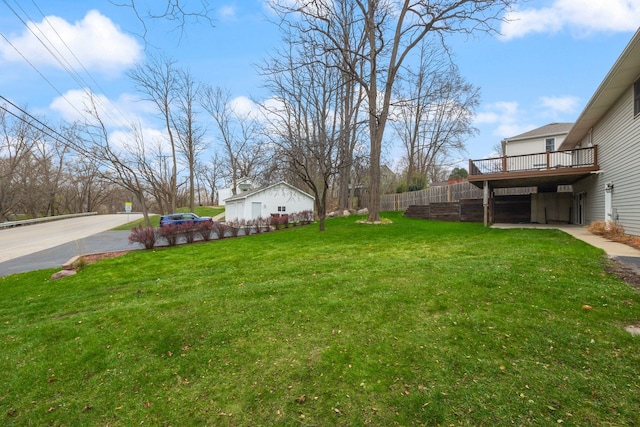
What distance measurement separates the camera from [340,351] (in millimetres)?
2799

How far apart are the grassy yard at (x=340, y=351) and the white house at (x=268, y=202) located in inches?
702

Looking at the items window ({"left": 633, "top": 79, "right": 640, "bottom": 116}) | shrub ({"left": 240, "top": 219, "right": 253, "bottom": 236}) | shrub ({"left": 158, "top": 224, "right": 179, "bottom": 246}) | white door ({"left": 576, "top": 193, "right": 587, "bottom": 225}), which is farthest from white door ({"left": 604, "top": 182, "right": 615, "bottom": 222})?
shrub ({"left": 158, "top": 224, "right": 179, "bottom": 246})

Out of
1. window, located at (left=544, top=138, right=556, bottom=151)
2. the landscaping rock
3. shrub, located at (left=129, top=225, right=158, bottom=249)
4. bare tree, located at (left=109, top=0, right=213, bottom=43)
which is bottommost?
the landscaping rock

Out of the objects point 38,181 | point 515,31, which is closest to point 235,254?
point 515,31

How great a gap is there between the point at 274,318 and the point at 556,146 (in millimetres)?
23265

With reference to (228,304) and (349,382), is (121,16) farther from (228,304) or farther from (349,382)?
(349,382)

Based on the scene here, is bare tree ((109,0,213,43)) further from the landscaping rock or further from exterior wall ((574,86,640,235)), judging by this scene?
exterior wall ((574,86,640,235))

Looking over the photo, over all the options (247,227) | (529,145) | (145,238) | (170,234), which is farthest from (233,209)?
(529,145)

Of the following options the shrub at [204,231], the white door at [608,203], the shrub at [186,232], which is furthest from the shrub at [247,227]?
the white door at [608,203]

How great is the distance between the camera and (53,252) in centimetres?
1145

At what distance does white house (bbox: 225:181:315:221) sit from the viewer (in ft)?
75.8

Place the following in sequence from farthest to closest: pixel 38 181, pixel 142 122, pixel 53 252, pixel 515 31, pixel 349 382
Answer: pixel 38 181
pixel 142 122
pixel 53 252
pixel 515 31
pixel 349 382

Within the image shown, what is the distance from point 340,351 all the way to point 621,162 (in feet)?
39.5

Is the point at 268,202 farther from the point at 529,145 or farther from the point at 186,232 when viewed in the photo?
the point at 529,145
